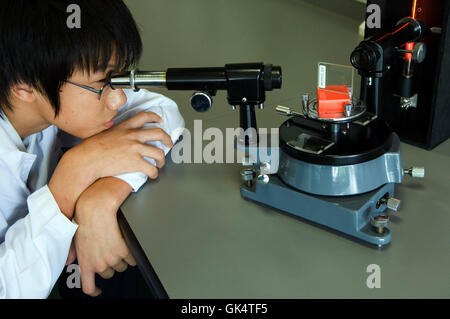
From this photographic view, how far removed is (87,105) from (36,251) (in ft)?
0.99

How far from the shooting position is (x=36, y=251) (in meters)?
0.80

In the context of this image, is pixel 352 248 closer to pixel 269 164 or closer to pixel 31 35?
pixel 269 164

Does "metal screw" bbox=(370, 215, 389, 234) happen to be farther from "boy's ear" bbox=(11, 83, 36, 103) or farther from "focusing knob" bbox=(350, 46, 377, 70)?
"boy's ear" bbox=(11, 83, 36, 103)

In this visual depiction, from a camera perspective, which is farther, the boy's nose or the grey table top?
the boy's nose

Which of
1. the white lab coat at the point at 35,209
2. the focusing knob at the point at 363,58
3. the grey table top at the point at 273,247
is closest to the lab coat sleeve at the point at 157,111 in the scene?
the white lab coat at the point at 35,209

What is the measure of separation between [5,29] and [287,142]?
560mm

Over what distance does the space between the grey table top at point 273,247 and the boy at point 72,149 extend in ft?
0.23

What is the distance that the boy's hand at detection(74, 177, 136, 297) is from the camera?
849mm

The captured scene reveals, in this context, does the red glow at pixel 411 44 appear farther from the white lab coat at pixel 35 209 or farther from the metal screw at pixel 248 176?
the white lab coat at pixel 35 209

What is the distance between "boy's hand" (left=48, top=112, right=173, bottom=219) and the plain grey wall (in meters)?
0.20

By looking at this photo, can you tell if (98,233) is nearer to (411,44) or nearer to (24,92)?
(24,92)

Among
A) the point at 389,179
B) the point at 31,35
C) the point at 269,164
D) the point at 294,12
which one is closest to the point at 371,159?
the point at 389,179

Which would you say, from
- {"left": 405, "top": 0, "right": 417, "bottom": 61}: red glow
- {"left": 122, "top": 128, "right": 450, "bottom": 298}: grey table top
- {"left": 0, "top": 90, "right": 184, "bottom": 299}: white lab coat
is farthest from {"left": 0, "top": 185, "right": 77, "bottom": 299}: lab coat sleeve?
{"left": 405, "top": 0, "right": 417, "bottom": 61}: red glow

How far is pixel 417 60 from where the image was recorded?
88 cm
